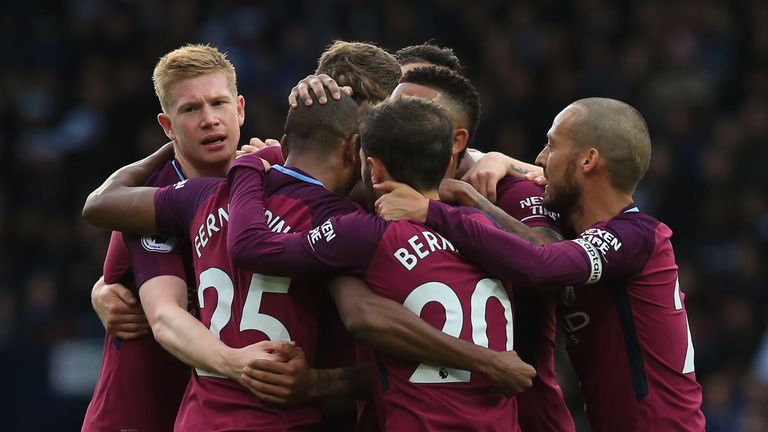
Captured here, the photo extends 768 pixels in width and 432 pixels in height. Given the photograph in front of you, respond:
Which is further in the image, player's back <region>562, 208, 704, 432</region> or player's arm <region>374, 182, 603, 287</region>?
player's back <region>562, 208, 704, 432</region>

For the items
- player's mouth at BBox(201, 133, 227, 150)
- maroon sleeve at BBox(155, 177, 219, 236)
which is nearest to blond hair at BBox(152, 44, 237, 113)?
player's mouth at BBox(201, 133, 227, 150)

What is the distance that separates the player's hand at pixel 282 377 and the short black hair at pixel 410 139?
742mm

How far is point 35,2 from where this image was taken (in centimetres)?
1499

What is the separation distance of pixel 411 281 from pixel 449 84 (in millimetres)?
1077

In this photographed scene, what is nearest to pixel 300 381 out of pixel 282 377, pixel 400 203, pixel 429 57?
pixel 282 377

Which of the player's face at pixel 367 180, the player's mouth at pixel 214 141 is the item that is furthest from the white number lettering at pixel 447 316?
the player's mouth at pixel 214 141

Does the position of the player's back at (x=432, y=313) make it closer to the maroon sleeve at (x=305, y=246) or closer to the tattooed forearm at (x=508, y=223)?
the maroon sleeve at (x=305, y=246)

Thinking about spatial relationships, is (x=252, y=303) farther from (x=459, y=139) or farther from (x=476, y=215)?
(x=459, y=139)

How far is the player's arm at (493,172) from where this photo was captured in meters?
4.92

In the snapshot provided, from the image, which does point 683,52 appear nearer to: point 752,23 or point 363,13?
point 752,23

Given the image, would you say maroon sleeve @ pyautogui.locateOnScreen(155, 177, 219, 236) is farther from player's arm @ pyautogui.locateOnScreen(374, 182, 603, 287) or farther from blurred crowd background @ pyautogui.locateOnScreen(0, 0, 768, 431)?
blurred crowd background @ pyautogui.locateOnScreen(0, 0, 768, 431)

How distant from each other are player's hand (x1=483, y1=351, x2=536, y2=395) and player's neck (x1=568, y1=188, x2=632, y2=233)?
769 mm

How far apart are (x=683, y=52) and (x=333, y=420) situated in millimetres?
9213

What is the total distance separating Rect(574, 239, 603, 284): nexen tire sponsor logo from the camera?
4434 mm
